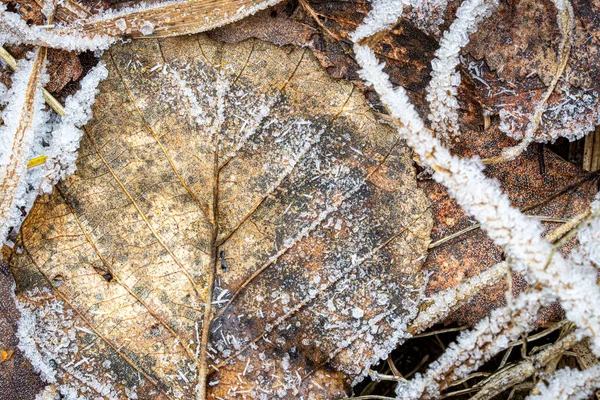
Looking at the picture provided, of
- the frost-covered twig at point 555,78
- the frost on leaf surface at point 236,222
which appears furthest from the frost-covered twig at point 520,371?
the frost-covered twig at point 555,78

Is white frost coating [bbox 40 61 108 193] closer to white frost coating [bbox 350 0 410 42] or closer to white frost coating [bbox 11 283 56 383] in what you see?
white frost coating [bbox 11 283 56 383]

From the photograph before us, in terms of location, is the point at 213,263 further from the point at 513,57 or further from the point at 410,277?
the point at 513,57

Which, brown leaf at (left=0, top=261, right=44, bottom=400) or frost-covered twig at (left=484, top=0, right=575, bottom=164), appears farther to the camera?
brown leaf at (left=0, top=261, right=44, bottom=400)

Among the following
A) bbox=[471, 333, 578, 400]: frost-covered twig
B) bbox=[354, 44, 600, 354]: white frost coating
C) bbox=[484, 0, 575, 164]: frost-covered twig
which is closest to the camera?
bbox=[354, 44, 600, 354]: white frost coating

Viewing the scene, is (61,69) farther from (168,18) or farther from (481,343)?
(481,343)

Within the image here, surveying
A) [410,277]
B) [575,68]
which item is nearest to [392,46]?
[575,68]

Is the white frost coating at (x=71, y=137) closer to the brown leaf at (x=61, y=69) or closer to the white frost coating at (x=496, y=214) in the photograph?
the brown leaf at (x=61, y=69)

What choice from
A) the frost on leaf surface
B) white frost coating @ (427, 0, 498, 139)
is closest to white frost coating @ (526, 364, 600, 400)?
the frost on leaf surface
